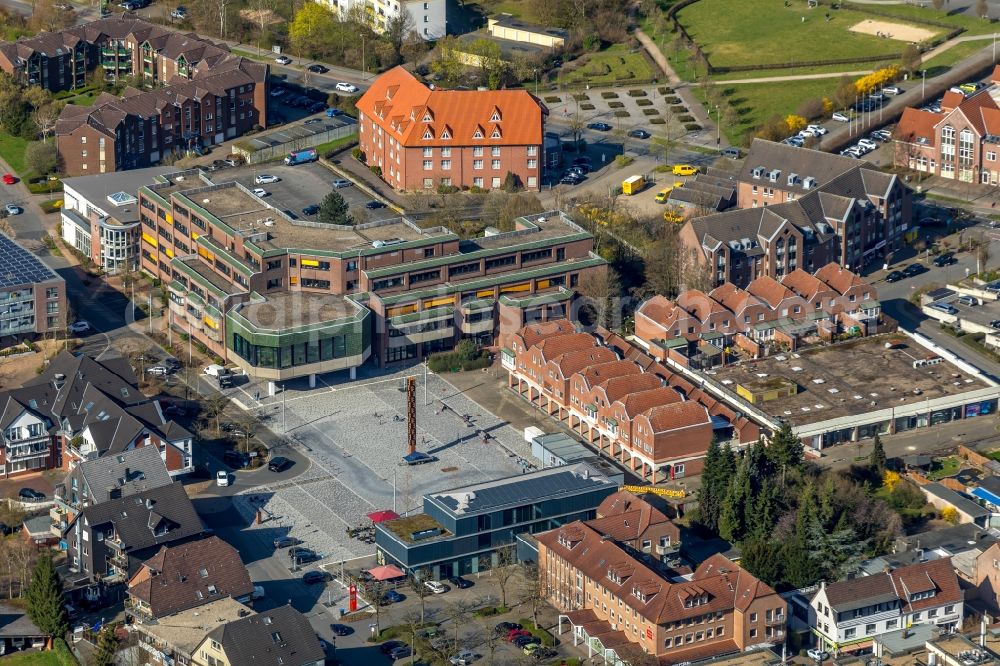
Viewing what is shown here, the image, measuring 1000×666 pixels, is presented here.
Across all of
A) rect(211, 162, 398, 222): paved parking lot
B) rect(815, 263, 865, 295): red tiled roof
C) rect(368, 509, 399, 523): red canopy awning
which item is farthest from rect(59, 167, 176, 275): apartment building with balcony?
rect(815, 263, 865, 295): red tiled roof

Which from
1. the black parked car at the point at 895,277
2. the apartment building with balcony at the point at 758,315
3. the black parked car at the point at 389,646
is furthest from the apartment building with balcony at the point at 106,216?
the black parked car at the point at 895,277

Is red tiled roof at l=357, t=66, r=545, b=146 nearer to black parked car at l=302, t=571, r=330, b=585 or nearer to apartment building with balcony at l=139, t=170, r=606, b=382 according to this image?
apartment building with balcony at l=139, t=170, r=606, b=382

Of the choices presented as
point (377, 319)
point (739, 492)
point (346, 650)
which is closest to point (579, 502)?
point (739, 492)

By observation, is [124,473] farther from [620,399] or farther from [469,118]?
[469,118]

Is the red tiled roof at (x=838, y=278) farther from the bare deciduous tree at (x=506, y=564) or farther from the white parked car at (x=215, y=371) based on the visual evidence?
the white parked car at (x=215, y=371)

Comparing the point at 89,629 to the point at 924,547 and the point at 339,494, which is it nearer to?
the point at 339,494

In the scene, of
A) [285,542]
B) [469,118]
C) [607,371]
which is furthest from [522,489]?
[469,118]
